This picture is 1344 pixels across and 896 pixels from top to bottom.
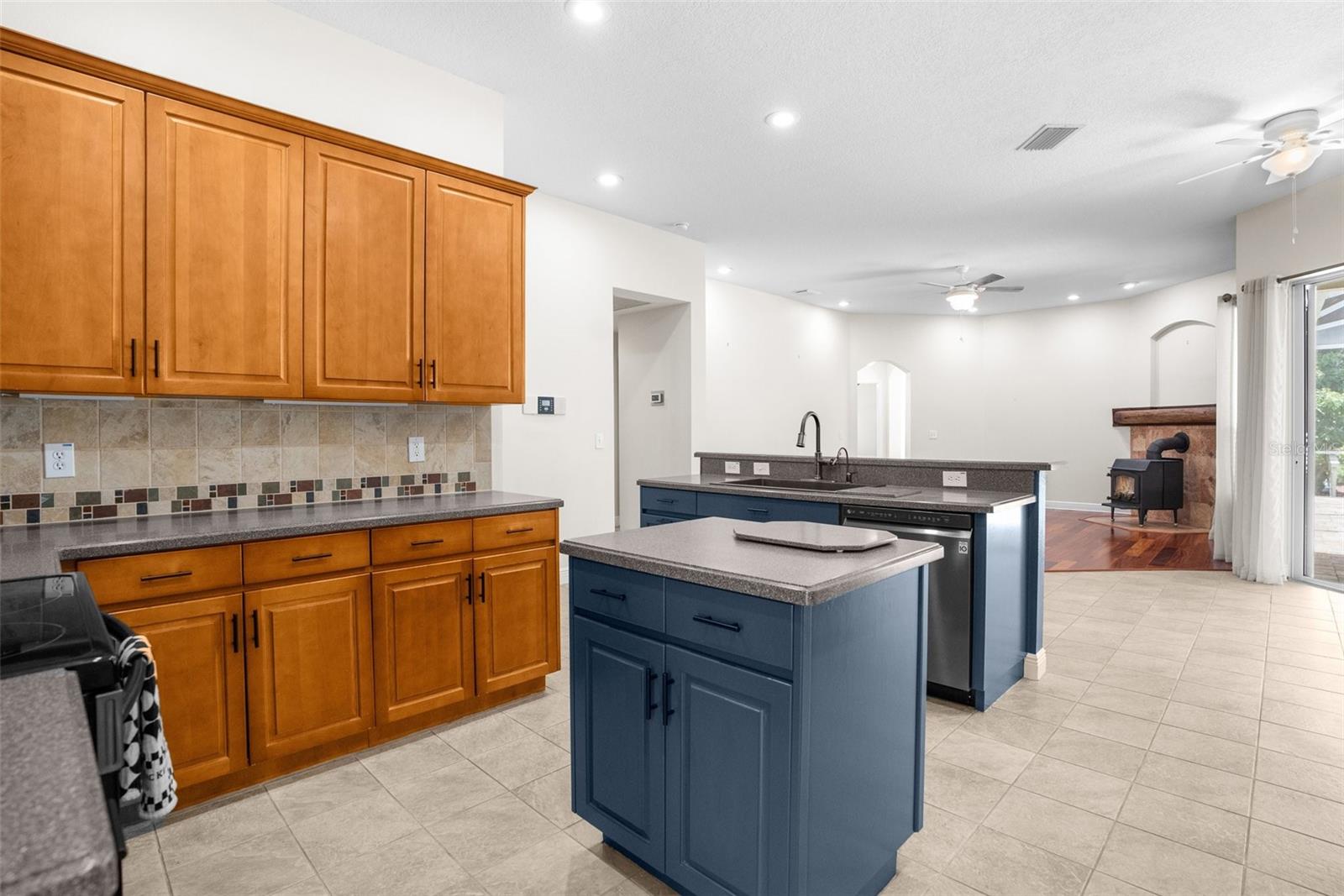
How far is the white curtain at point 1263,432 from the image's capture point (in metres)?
A: 5.10

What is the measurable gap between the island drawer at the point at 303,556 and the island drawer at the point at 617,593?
0.98 meters

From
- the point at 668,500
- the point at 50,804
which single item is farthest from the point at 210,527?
the point at 668,500

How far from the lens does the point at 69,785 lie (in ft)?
1.77

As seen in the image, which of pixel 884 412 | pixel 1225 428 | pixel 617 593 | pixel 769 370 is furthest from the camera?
pixel 884 412

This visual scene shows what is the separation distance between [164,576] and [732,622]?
1755 millimetres

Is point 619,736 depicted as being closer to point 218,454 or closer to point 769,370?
point 218,454

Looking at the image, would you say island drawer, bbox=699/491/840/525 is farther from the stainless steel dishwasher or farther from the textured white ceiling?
the textured white ceiling

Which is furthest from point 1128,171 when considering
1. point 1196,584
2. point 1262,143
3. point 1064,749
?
point 1064,749

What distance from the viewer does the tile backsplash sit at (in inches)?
90.8

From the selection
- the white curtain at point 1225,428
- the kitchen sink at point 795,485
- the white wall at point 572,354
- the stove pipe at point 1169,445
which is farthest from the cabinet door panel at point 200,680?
the stove pipe at point 1169,445

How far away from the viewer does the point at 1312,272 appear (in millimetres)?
4895

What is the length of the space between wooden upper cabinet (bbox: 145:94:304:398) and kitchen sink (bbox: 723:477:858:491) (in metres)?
2.38

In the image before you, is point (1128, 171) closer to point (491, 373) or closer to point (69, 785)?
point (491, 373)

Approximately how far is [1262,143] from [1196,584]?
3151mm
